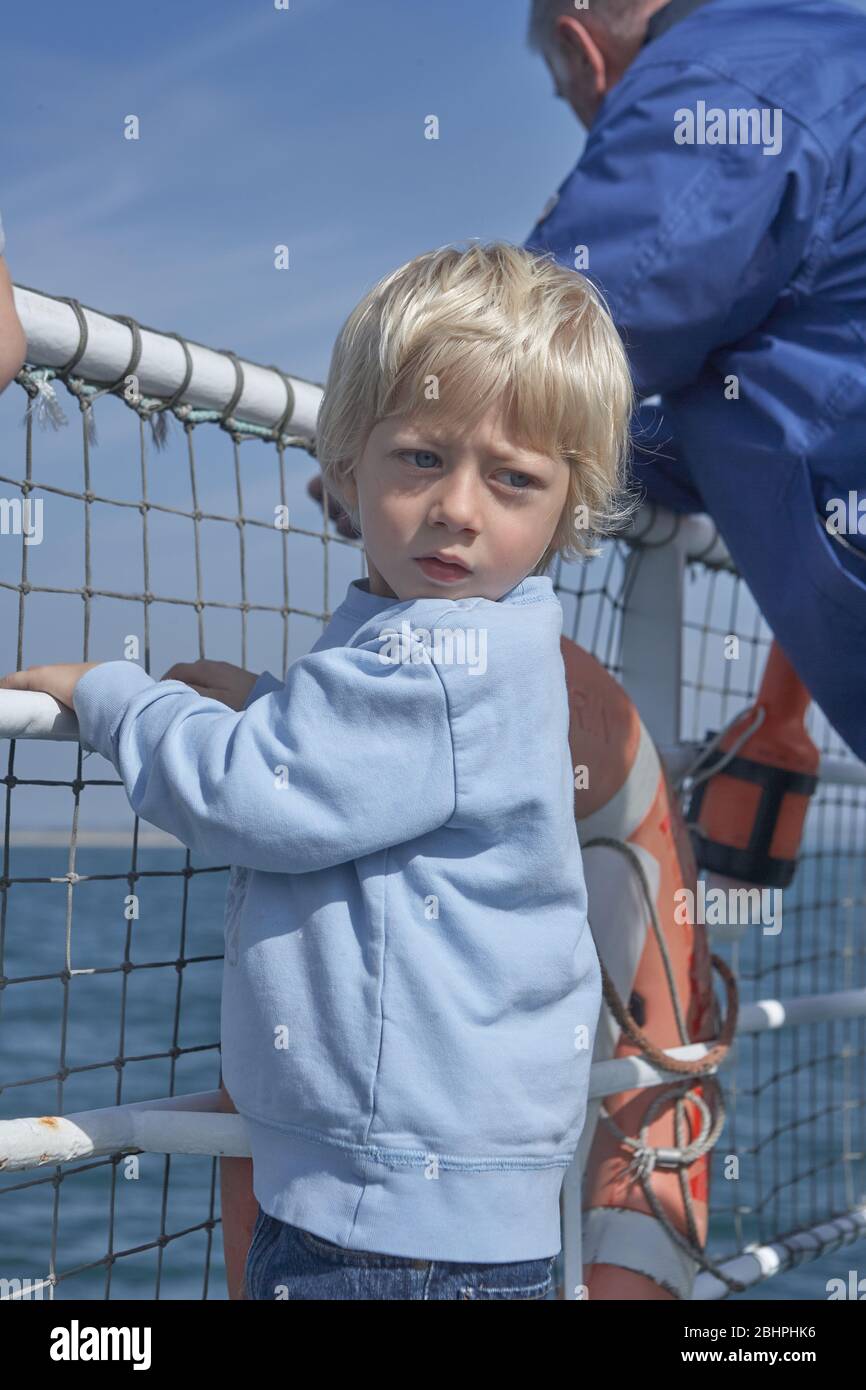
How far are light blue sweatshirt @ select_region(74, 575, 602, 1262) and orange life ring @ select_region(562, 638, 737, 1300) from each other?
0.44 metres

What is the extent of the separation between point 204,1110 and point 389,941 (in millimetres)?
341

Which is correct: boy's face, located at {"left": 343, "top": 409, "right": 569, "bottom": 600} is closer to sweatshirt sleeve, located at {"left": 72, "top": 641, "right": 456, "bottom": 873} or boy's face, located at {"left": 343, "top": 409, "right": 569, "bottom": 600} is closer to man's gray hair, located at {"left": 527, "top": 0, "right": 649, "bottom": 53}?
sweatshirt sleeve, located at {"left": 72, "top": 641, "right": 456, "bottom": 873}

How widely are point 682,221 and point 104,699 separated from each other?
2.52ft

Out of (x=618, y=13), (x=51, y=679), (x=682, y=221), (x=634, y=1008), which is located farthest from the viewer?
(x=618, y=13)

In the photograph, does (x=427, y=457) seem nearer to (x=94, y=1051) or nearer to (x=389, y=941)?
(x=389, y=941)

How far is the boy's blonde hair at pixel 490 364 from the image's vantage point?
3.56ft

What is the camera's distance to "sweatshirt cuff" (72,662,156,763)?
3.54 feet

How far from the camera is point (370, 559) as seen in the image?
1.14 metres

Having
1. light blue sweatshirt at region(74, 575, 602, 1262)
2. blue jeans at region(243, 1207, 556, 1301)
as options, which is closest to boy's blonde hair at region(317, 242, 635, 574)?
light blue sweatshirt at region(74, 575, 602, 1262)

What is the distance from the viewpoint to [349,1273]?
103cm

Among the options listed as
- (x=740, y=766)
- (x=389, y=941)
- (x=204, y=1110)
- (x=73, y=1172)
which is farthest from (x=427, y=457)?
(x=740, y=766)

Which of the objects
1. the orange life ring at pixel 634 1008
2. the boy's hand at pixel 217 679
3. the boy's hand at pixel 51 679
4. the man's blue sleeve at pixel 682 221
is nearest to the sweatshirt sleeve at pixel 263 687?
the boy's hand at pixel 217 679

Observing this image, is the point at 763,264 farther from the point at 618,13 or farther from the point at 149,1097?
the point at 149,1097

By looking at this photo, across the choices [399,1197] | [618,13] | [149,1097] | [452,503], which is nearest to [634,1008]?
[399,1197]
